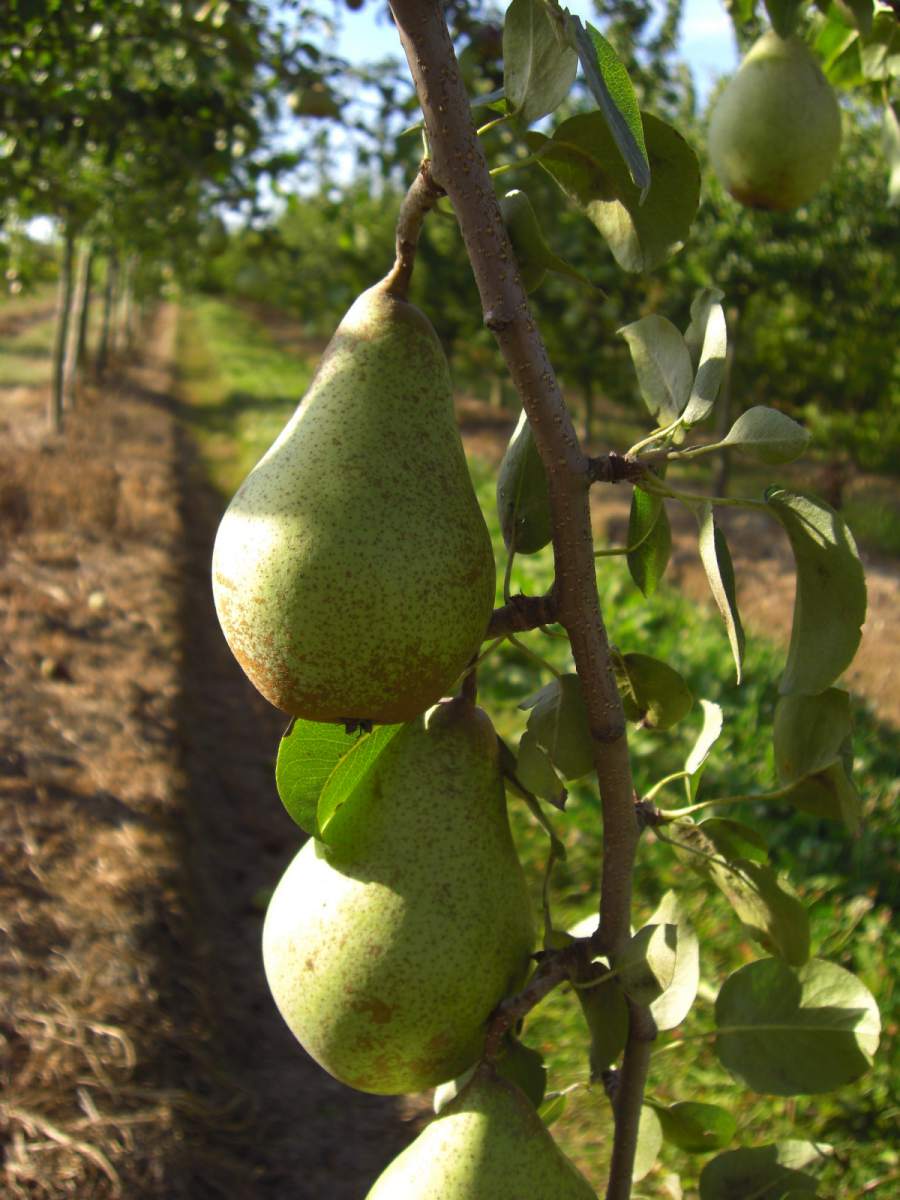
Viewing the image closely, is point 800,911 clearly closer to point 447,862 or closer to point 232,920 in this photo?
point 447,862

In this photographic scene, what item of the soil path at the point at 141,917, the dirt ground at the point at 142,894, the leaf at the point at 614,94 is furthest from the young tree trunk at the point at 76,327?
the leaf at the point at 614,94

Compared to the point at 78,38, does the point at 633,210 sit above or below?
below

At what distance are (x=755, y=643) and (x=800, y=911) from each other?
12.4 ft

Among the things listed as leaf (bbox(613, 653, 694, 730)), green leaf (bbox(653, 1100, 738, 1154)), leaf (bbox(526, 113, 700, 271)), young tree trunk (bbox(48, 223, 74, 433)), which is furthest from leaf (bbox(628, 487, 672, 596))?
young tree trunk (bbox(48, 223, 74, 433))

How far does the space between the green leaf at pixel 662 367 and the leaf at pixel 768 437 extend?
0.29 feet

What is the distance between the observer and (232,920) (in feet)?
9.77

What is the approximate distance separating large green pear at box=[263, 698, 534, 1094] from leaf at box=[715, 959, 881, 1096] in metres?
0.22

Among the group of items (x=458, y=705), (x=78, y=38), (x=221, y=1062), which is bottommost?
(x=221, y=1062)

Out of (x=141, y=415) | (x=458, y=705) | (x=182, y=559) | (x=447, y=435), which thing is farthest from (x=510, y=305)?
(x=141, y=415)

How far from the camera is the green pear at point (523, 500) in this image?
0.79m

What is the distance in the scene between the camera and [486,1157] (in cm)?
75

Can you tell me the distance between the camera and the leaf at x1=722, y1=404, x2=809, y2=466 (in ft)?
1.95

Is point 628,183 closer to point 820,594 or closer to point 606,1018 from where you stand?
point 820,594

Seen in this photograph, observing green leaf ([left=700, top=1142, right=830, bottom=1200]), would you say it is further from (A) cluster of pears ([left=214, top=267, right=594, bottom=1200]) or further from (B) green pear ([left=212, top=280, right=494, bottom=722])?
(B) green pear ([left=212, top=280, right=494, bottom=722])
